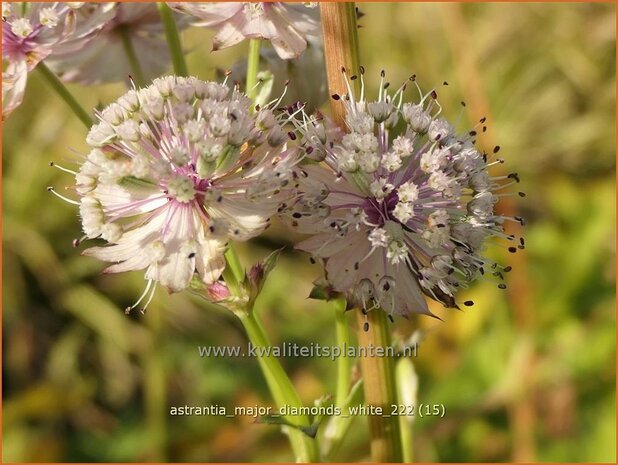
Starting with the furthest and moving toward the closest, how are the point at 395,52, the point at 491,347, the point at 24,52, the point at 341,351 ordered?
the point at 395,52, the point at 491,347, the point at 24,52, the point at 341,351

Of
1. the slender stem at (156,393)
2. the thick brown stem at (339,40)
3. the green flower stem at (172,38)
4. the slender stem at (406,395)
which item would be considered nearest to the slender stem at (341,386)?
the slender stem at (406,395)

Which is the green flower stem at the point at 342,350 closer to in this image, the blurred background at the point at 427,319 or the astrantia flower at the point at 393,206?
the astrantia flower at the point at 393,206

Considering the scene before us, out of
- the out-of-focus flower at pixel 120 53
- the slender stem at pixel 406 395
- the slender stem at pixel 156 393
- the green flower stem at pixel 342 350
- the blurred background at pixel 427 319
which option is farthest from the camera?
the slender stem at pixel 156 393

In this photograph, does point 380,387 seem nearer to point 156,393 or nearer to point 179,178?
point 179,178

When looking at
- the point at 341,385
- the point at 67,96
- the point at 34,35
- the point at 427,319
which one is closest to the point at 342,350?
the point at 341,385

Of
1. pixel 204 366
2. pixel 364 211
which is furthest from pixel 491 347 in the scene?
pixel 364 211

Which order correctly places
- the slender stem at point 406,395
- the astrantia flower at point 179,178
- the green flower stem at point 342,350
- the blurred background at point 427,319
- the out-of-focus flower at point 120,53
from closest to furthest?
1. the astrantia flower at point 179,178
2. the green flower stem at point 342,350
3. the slender stem at point 406,395
4. the out-of-focus flower at point 120,53
5. the blurred background at point 427,319

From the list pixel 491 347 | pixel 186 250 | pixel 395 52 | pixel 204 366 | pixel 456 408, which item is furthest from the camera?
pixel 395 52

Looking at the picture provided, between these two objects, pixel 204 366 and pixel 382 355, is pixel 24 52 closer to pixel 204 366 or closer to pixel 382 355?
pixel 382 355
